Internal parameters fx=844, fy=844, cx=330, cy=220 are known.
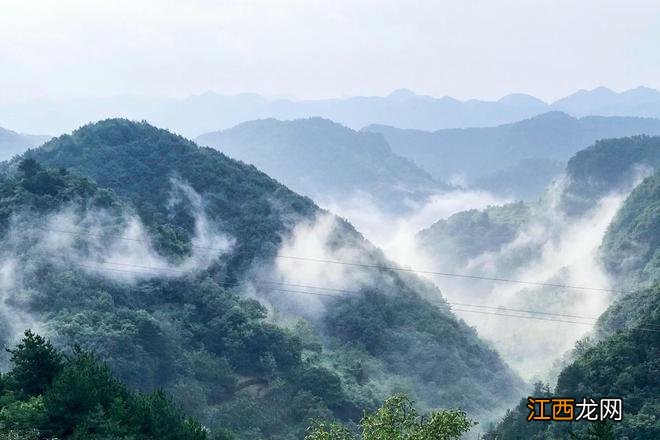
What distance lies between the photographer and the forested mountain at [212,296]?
261 feet

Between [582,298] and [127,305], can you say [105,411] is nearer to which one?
[127,305]

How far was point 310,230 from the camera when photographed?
118750mm

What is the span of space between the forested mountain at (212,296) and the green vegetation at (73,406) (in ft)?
101

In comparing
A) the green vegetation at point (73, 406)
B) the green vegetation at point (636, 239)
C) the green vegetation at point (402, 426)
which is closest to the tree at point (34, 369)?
the green vegetation at point (73, 406)

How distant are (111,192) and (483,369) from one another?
5465 centimetres

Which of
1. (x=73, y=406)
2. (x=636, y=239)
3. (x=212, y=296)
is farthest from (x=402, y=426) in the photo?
(x=636, y=239)

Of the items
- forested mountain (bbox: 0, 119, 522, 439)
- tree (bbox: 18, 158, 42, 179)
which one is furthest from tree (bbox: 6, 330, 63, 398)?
tree (bbox: 18, 158, 42, 179)

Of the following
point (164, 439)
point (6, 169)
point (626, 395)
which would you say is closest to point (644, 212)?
point (626, 395)

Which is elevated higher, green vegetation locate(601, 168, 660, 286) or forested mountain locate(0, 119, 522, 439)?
green vegetation locate(601, 168, 660, 286)

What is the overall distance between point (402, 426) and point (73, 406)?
15.5 metres

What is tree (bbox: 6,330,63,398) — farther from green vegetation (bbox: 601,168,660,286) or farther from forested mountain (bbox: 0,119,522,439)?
green vegetation (bbox: 601,168,660,286)

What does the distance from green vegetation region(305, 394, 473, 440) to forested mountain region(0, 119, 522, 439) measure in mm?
40101

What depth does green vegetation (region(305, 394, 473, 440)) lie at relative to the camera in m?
33.8

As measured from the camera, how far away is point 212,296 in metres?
91.5
